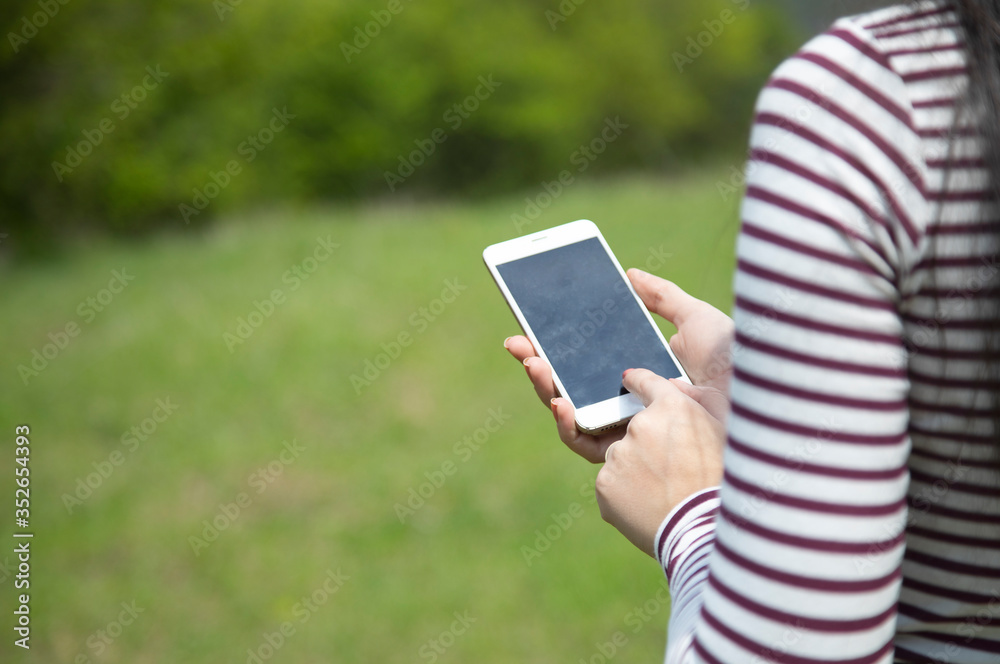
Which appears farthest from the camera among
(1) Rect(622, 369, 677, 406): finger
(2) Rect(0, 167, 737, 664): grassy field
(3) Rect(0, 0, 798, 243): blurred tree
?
(3) Rect(0, 0, 798, 243): blurred tree

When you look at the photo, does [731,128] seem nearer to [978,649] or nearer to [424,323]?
[424,323]

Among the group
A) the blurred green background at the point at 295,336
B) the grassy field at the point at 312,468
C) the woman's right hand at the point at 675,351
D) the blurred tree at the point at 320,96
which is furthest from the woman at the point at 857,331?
the blurred tree at the point at 320,96

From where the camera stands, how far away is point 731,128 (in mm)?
22812

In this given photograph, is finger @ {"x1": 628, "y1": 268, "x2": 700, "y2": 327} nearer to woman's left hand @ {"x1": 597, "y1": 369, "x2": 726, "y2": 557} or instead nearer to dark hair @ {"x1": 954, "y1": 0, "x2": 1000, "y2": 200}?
woman's left hand @ {"x1": 597, "y1": 369, "x2": 726, "y2": 557}

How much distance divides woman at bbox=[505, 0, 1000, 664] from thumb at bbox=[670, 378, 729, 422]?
39cm

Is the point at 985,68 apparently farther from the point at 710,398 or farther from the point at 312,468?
the point at 312,468

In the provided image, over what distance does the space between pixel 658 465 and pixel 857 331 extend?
0.40 m

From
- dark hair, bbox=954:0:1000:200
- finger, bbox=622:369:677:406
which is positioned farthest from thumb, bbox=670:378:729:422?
dark hair, bbox=954:0:1000:200

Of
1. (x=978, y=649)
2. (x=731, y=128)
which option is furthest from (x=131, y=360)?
(x=731, y=128)

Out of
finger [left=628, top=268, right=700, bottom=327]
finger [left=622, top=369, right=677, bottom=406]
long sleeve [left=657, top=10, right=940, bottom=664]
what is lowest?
finger [left=628, top=268, right=700, bottom=327]

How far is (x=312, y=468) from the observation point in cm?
578

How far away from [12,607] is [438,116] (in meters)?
14.0

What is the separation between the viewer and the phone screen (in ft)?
5.33

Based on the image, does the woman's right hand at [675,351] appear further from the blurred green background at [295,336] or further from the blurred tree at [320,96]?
the blurred tree at [320,96]
